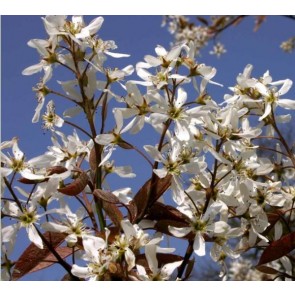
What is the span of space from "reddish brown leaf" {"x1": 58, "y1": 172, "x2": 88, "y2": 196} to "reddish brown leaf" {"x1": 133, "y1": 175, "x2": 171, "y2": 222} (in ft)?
0.23

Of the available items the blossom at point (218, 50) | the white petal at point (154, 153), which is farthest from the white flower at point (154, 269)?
the blossom at point (218, 50)

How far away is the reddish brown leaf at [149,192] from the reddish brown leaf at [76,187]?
0.07 m

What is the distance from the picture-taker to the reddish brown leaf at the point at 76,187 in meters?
0.75

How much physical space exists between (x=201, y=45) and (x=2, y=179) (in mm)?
3658

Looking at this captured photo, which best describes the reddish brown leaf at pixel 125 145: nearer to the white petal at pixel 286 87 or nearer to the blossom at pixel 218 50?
the white petal at pixel 286 87

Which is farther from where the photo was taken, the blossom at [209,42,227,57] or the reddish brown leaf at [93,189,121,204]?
the blossom at [209,42,227,57]

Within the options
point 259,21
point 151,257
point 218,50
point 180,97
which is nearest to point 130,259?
point 151,257

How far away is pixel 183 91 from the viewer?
0.81 m

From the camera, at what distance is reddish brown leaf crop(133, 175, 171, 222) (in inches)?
29.9

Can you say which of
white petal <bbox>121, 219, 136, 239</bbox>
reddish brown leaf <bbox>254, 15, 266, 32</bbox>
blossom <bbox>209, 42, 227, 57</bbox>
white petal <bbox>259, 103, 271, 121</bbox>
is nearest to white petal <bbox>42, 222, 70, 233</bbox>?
white petal <bbox>121, 219, 136, 239</bbox>

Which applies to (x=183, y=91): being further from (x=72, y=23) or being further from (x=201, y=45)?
(x=201, y=45)

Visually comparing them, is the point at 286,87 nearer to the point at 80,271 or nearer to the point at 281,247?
the point at 281,247

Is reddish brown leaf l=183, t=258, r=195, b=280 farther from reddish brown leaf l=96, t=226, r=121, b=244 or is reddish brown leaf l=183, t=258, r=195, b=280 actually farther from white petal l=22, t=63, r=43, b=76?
white petal l=22, t=63, r=43, b=76
